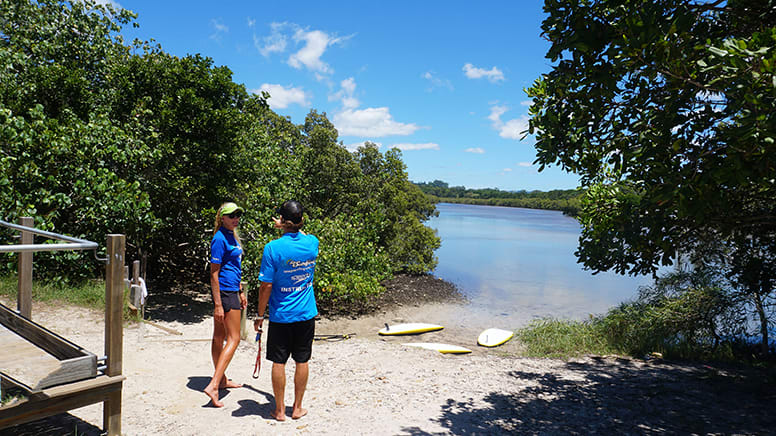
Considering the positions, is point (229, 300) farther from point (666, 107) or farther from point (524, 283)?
point (524, 283)

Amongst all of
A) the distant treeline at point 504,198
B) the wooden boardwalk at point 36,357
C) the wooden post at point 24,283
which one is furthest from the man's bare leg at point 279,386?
the distant treeline at point 504,198

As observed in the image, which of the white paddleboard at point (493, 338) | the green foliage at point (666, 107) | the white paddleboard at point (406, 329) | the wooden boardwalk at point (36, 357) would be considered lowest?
the white paddleboard at point (406, 329)

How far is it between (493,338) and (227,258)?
31.8 feet

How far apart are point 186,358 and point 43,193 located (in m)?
4.73

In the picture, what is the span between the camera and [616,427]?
15.8ft

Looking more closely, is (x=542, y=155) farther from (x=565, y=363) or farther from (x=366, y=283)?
(x=366, y=283)

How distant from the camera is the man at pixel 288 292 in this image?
3.76 meters

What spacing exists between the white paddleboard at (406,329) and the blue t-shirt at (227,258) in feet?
29.8

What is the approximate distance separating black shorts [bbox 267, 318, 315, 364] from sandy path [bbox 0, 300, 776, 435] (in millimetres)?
620

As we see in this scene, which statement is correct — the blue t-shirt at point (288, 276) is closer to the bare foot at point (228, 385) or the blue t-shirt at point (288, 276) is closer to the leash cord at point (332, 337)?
the bare foot at point (228, 385)

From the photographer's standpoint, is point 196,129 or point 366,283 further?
point 366,283

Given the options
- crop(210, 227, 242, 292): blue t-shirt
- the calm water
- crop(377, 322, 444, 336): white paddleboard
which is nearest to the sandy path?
crop(210, 227, 242, 292): blue t-shirt

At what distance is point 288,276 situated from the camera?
3.77 metres

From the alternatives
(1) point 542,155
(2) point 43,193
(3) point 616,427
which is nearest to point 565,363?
(3) point 616,427
